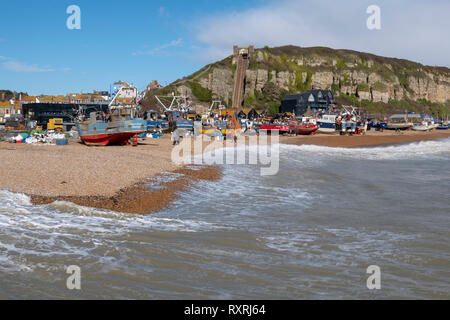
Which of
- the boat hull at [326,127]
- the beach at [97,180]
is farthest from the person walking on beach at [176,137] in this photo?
the boat hull at [326,127]

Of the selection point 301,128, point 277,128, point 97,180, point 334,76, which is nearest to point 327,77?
point 334,76

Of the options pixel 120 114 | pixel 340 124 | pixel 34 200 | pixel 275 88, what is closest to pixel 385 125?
pixel 340 124

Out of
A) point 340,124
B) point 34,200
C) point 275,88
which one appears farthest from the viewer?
point 275,88

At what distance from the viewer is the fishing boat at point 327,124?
6969 centimetres

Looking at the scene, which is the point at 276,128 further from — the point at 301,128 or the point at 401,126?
the point at 401,126

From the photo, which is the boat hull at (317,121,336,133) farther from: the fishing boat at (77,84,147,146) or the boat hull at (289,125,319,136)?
the fishing boat at (77,84,147,146)

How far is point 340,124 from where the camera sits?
67.7 meters

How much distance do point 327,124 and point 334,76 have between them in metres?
69.3

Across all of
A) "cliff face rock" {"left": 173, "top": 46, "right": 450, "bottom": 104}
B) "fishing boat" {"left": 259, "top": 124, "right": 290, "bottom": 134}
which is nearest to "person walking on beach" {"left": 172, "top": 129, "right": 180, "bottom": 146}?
"fishing boat" {"left": 259, "top": 124, "right": 290, "bottom": 134}

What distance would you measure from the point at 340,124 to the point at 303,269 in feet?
210

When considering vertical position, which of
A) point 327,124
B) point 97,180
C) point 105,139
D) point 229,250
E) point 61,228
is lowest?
point 229,250

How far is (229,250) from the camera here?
24.7ft

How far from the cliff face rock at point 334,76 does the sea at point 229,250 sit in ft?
289
